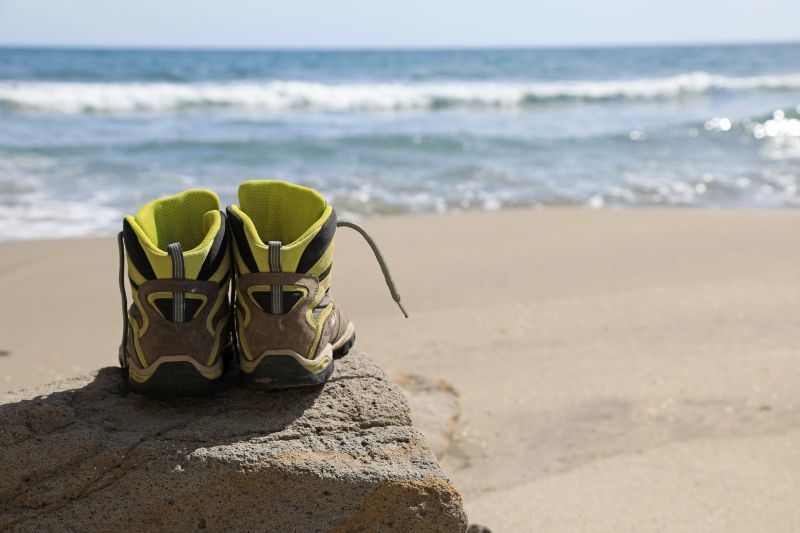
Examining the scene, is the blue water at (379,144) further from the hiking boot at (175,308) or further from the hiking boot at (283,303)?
the hiking boot at (283,303)

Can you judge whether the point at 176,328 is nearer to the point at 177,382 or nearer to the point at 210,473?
the point at 177,382

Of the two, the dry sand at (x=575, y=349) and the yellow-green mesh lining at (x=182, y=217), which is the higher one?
the yellow-green mesh lining at (x=182, y=217)

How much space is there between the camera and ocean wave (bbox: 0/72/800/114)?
1590cm

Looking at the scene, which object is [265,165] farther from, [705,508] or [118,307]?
[705,508]

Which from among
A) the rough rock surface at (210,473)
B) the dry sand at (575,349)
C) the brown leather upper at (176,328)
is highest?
the brown leather upper at (176,328)

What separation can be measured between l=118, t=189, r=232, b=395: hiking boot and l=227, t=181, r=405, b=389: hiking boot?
0.06m

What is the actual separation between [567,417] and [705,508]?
0.75 metres

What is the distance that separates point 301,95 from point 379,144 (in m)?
8.28

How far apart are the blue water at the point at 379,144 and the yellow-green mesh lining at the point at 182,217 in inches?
169

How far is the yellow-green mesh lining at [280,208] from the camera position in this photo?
223cm

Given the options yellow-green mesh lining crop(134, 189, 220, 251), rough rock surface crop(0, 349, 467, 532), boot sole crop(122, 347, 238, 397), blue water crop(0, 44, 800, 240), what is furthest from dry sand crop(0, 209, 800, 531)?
blue water crop(0, 44, 800, 240)

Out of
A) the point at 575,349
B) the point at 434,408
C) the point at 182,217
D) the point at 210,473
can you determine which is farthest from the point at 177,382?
the point at 575,349

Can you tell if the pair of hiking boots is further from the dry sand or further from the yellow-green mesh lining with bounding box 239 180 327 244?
the dry sand

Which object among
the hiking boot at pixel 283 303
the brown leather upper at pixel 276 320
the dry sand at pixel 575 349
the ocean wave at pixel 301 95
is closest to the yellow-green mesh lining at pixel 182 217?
the hiking boot at pixel 283 303
